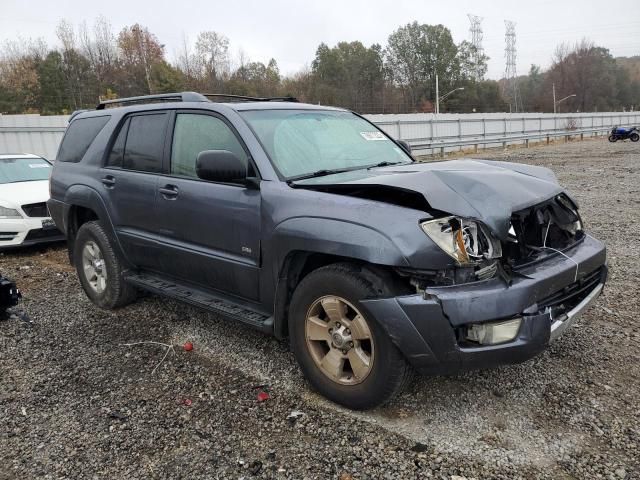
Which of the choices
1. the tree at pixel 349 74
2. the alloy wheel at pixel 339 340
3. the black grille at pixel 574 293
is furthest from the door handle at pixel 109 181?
the tree at pixel 349 74

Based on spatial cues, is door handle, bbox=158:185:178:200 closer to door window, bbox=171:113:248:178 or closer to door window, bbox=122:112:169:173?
door window, bbox=171:113:248:178

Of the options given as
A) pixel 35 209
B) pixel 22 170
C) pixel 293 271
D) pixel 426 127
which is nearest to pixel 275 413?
pixel 293 271

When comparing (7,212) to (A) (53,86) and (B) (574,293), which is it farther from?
(A) (53,86)

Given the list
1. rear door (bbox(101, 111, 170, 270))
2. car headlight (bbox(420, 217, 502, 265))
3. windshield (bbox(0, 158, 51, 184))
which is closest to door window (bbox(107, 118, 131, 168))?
rear door (bbox(101, 111, 170, 270))

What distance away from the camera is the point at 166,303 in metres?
5.03

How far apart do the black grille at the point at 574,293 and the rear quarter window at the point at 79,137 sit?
4.09 m

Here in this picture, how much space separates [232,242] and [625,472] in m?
2.53

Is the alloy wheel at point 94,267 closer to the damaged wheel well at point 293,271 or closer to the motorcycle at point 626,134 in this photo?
the damaged wheel well at point 293,271

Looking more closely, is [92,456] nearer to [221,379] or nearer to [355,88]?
[221,379]

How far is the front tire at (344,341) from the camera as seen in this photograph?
2721 millimetres

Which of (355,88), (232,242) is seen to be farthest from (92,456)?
(355,88)

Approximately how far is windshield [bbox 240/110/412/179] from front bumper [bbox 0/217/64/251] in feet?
16.5

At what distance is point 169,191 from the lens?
3.88m

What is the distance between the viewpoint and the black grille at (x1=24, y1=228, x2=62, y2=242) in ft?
23.6
